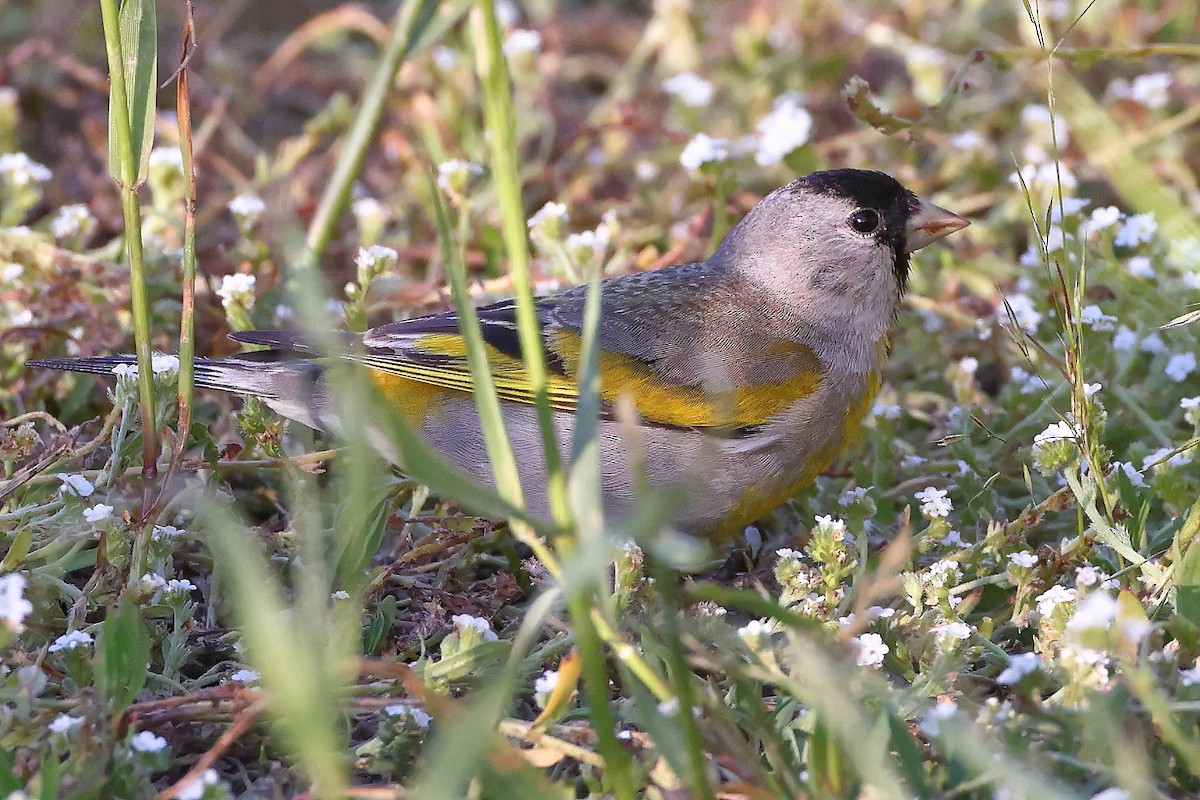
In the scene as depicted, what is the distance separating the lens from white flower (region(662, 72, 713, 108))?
4.86 meters

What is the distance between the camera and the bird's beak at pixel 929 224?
3695 millimetres

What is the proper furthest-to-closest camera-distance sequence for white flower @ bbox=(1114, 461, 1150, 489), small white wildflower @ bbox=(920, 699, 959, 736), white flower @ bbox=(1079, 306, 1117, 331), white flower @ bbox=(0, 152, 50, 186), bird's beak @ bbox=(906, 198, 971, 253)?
1. white flower @ bbox=(0, 152, 50, 186)
2. bird's beak @ bbox=(906, 198, 971, 253)
3. white flower @ bbox=(1079, 306, 1117, 331)
4. white flower @ bbox=(1114, 461, 1150, 489)
5. small white wildflower @ bbox=(920, 699, 959, 736)

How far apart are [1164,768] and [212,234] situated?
3.62 metres

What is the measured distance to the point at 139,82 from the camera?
8.75 ft

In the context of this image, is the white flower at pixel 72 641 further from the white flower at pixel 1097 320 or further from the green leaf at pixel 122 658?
the white flower at pixel 1097 320

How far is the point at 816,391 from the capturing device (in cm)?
334

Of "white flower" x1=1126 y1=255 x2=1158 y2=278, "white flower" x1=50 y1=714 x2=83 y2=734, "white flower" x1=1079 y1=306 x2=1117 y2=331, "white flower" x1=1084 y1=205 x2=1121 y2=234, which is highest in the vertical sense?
"white flower" x1=1084 y1=205 x2=1121 y2=234

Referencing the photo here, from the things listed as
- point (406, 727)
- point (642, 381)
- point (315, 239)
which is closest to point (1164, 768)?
point (406, 727)

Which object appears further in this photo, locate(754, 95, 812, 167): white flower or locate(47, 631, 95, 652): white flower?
locate(754, 95, 812, 167): white flower

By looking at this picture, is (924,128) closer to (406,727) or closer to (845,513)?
(845,513)

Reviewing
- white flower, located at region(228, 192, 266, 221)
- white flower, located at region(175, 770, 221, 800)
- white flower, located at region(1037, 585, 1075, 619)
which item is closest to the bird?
white flower, located at region(228, 192, 266, 221)

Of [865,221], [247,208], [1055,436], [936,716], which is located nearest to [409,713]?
[936,716]

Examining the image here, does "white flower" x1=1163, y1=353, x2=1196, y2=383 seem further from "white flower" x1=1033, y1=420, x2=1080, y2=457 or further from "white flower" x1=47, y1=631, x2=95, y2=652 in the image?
"white flower" x1=47, y1=631, x2=95, y2=652

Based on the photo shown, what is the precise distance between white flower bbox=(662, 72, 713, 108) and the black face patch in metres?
1.24
